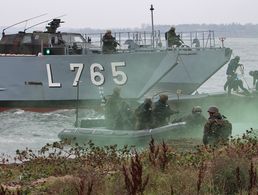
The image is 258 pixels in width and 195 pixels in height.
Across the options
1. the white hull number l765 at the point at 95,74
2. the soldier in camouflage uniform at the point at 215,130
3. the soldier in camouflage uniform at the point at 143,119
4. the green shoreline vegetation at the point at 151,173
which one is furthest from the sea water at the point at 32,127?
the green shoreline vegetation at the point at 151,173

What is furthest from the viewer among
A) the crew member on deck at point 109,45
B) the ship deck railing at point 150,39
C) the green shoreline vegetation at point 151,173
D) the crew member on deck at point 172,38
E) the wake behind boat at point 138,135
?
the ship deck railing at point 150,39

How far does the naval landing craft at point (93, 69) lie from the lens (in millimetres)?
22656

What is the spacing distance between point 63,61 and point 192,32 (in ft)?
17.2

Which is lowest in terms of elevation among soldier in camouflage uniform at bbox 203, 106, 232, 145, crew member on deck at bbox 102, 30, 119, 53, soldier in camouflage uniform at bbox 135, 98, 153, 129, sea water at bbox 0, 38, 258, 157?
sea water at bbox 0, 38, 258, 157

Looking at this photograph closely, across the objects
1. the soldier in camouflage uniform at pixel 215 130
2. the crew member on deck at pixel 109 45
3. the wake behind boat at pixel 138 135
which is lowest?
the wake behind boat at pixel 138 135

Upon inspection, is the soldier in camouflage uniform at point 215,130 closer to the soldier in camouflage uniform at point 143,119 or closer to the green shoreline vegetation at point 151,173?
the green shoreline vegetation at point 151,173

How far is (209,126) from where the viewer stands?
35.2 feet

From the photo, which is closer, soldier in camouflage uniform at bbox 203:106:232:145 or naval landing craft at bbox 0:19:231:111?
soldier in camouflage uniform at bbox 203:106:232:145

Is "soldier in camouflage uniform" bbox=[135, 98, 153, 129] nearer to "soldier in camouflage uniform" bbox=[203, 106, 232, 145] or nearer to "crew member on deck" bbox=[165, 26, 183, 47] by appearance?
"soldier in camouflage uniform" bbox=[203, 106, 232, 145]

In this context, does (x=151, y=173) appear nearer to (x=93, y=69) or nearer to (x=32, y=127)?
(x=32, y=127)

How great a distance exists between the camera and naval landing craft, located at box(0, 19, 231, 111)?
74.3ft

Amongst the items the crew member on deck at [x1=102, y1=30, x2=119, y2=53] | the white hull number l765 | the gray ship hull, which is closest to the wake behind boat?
the gray ship hull

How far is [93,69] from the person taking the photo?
2275 centimetres

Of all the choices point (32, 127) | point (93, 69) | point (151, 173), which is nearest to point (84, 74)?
point (93, 69)
